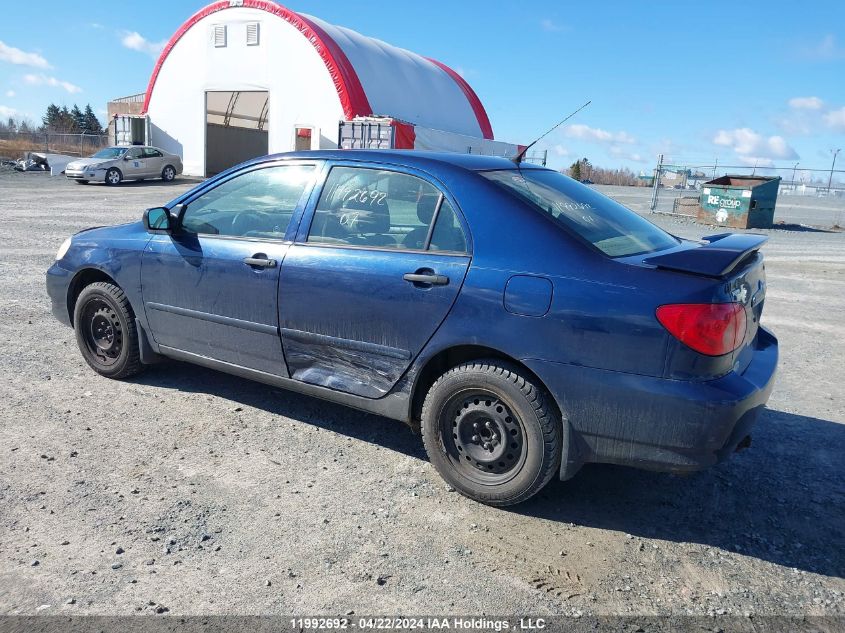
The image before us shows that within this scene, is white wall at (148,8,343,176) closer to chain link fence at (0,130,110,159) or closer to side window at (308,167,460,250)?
chain link fence at (0,130,110,159)

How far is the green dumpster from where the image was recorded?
20.7m

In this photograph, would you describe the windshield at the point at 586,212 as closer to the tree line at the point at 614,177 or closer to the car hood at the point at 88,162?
the car hood at the point at 88,162

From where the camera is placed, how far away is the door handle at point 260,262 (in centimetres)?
397

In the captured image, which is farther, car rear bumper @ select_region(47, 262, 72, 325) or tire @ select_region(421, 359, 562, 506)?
car rear bumper @ select_region(47, 262, 72, 325)

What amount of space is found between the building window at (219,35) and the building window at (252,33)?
1412mm

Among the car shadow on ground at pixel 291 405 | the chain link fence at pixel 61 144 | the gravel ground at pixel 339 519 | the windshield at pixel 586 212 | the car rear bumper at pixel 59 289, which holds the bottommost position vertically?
the gravel ground at pixel 339 519

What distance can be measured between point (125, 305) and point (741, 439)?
3952mm

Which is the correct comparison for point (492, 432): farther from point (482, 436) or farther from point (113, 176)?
point (113, 176)

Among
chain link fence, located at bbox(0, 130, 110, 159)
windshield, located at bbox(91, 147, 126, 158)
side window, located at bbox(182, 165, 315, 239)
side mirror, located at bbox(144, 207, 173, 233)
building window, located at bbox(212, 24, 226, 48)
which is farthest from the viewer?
chain link fence, located at bbox(0, 130, 110, 159)

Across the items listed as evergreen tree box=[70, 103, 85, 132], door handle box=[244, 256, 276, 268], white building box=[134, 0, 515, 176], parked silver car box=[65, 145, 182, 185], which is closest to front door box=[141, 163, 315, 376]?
door handle box=[244, 256, 276, 268]

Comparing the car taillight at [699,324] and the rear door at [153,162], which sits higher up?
the rear door at [153,162]

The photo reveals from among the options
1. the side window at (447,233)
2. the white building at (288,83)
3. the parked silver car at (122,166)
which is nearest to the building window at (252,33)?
the white building at (288,83)

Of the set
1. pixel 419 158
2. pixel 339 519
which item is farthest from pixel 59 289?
pixel 339 519

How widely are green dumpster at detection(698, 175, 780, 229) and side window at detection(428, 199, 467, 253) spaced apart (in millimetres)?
19770
